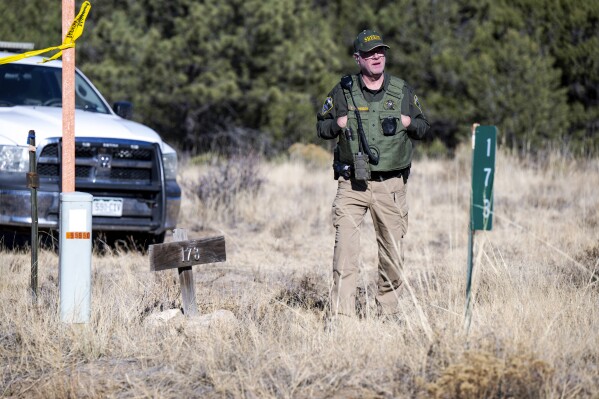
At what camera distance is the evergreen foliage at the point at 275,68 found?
2280cm

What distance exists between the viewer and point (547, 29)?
24375mm

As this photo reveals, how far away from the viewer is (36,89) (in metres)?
9.88

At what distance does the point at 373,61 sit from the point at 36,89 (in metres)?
4.74

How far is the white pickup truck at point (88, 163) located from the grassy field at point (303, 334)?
39 centimetres

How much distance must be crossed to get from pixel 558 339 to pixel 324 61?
2043cm

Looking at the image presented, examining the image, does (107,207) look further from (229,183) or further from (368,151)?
(229,183)

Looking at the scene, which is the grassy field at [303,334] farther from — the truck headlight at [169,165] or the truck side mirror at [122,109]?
the truck side mirror at [122,109]

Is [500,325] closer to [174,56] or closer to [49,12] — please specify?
[174,56]

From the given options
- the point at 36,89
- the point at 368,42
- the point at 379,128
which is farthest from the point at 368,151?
the point at 36,89

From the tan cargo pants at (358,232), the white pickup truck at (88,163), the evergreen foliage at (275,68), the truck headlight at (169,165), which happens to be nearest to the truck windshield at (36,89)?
the white pickup truck at (88,163)

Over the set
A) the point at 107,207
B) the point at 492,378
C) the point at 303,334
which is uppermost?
the point at 107,207

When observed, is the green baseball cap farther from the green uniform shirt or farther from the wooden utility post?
the wooden utility post

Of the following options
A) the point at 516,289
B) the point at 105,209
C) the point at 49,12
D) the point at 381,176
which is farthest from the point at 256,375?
the point at 49,12

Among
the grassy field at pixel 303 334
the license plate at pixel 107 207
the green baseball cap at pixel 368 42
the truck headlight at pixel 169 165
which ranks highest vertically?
the green baseball cap at pixel 368 42
